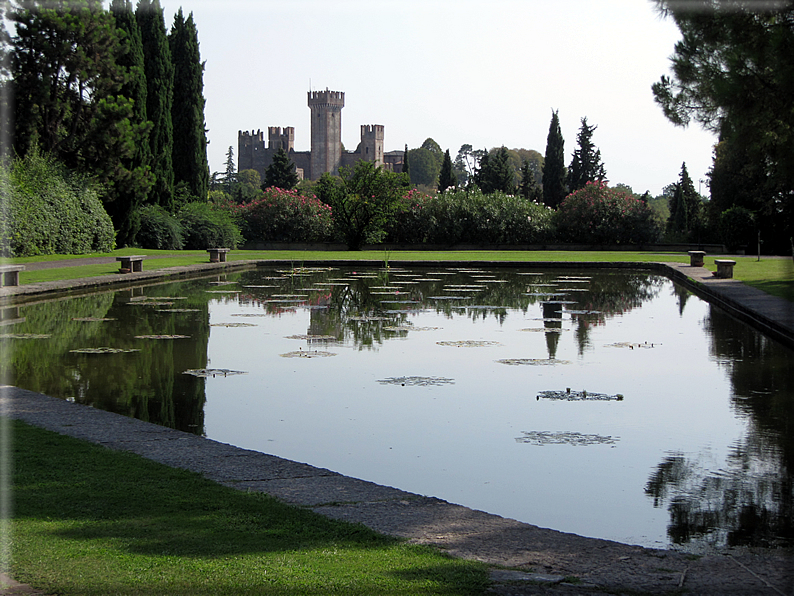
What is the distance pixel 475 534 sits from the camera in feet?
10.7

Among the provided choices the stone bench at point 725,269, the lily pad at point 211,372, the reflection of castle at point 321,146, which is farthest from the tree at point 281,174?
the lily pad at point 211,372

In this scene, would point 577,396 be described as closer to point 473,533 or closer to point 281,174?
point 473,533

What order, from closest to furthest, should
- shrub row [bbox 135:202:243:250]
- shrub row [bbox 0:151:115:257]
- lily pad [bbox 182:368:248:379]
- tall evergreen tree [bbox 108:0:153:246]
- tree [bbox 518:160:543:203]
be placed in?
lily pad [bbox 182:368:248:379] < shrub row [bbox 0:151:115:257] < tall evergreen tree [bbox 108:0:153:246] < shrub row [bbox 135:202:243:250] < tree [bbox 518:160:543:203]

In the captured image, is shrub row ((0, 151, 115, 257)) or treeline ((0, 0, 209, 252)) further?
treeline ((0, 0, 209, 252))

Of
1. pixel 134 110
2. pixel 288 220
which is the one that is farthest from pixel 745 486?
pixel 288 220

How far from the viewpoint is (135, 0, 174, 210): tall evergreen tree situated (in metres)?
33.0

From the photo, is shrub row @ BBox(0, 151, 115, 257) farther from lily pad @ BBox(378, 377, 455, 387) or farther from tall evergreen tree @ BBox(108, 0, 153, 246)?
lily pad @ BBox(378, 377, 455, 387)

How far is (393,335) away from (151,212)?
25346 millimetres

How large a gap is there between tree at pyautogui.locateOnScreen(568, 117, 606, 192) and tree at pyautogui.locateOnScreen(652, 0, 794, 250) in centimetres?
4975

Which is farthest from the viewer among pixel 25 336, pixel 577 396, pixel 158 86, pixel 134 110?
pixel 158 86

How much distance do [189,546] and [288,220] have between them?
36758mm

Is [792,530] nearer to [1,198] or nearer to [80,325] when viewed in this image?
[80,325]

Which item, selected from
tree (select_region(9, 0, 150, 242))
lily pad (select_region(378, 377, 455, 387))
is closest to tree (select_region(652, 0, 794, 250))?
lily pad (select_region(378, 377, 455, 387))

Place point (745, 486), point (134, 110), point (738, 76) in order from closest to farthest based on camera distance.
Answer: point (745, 486), point (738, 76), point (134, 110)
